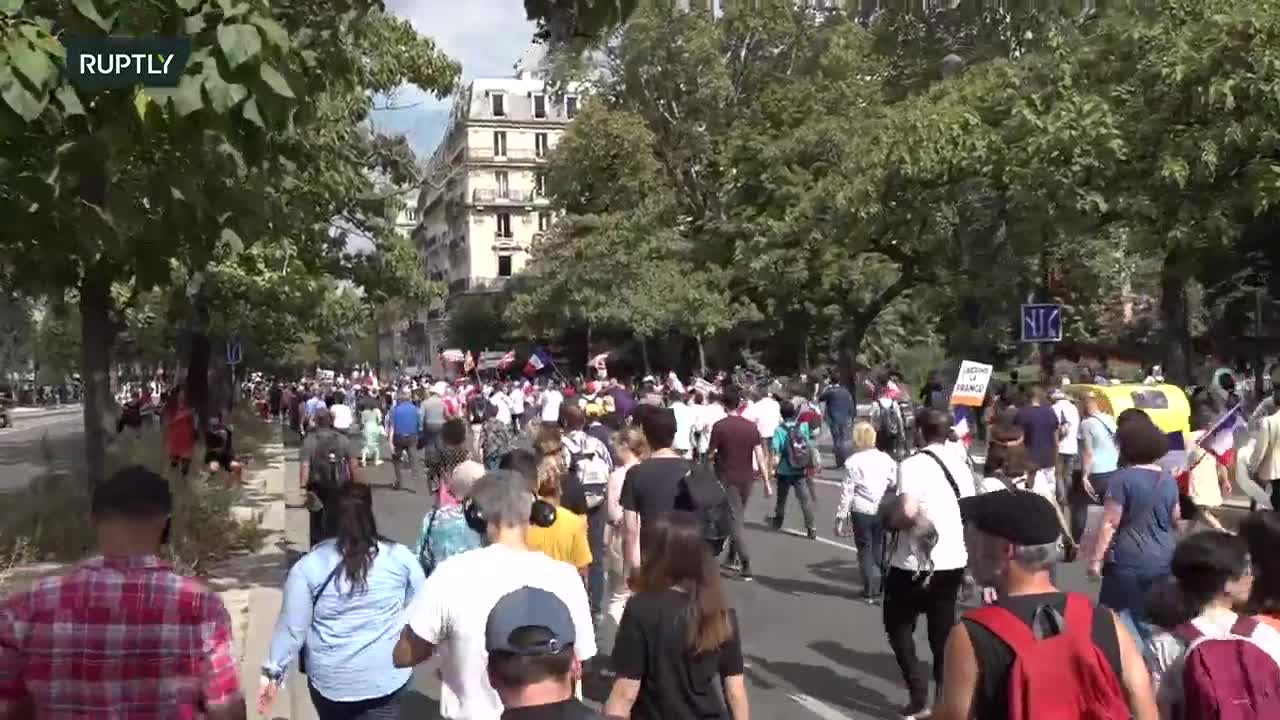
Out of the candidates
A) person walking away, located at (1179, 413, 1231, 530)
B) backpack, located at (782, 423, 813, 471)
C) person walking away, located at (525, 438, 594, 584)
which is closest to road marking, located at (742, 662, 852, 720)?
person walking away, located at (525, 438, 594, 584)

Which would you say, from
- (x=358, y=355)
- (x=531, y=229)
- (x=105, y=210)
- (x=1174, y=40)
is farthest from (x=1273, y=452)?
(x=358, y=355)

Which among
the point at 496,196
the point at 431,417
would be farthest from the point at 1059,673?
the point at 496,196

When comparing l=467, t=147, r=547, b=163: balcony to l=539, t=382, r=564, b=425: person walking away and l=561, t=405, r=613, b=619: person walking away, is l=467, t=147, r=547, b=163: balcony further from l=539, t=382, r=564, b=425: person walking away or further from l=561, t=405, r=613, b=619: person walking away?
l=561, t=405, r=613, b=619: person walking away

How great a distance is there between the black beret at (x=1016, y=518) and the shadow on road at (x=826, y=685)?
427 centimetres

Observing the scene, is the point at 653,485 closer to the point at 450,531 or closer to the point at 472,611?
the point at 450,531

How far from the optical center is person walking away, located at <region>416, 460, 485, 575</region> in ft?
21.6

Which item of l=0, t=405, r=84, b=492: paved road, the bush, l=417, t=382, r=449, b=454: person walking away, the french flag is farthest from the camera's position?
l=417, t=382, r=449, b=454: person walking away

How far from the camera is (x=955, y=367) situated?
4025 centimetres

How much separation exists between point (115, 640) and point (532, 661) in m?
1.25

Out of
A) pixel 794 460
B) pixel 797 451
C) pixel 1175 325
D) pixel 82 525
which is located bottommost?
pixel 82 525

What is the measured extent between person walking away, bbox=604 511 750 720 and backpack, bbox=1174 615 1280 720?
145 cm

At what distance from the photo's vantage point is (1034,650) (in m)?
3.34

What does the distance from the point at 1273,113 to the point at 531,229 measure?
78.7 metres

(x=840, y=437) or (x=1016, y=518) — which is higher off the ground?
(x=1016, y=518)
